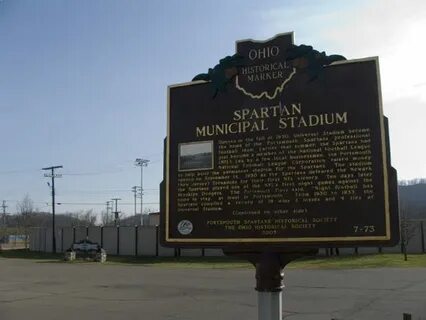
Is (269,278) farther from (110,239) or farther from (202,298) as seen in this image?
(110,239)

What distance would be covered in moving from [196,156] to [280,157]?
3.47ft

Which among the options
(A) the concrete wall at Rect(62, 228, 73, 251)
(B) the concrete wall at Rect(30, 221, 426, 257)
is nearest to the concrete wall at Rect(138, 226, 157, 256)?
(B) the concrete wall at Rect(30, 221, 426, 257)

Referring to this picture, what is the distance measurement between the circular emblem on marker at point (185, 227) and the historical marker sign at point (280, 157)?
12mm

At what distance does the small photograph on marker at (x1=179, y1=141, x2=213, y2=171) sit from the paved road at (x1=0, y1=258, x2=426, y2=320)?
346 inches

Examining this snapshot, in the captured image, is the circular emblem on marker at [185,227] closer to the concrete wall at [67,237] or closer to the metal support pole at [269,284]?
the metal support pole at [269,284]

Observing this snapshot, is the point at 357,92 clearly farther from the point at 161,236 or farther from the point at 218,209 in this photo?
the point at 161,236

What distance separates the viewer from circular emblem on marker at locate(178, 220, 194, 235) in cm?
639

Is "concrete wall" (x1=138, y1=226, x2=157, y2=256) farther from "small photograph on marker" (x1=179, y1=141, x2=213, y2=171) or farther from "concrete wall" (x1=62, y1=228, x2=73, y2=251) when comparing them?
"small photograph on marker" (x1=179, y1=141, x2=213, y2=171)

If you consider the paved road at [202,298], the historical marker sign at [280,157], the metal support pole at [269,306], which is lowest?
the paved road at [202,298]

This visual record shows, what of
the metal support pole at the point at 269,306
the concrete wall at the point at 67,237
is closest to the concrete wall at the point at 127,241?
the concrete wall at the point at 67,237

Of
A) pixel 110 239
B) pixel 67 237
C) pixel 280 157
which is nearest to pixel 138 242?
pixel 110 239

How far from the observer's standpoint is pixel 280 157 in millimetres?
5984

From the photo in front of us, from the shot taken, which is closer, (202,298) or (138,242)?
(202,298)

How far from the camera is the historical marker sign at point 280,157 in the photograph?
5.64 meters
